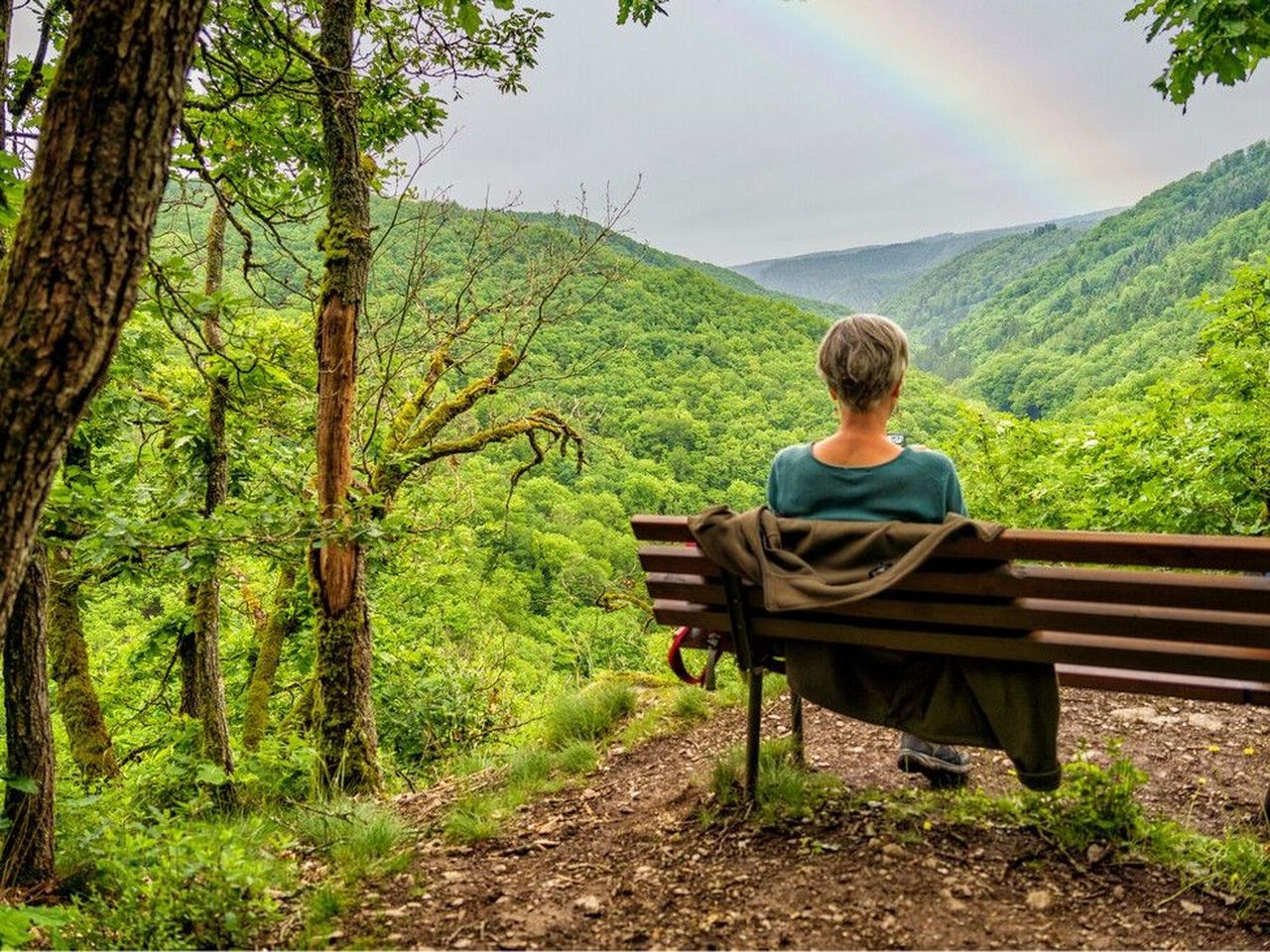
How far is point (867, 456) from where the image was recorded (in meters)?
2.46

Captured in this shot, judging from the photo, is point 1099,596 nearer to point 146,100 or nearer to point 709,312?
point 146,100

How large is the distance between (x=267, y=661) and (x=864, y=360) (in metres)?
9.11

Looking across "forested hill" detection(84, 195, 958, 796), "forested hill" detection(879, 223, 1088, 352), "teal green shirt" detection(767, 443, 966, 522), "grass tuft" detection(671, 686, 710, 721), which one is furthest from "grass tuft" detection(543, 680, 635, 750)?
"forested hill" detection(879, 223, 1088, 352)

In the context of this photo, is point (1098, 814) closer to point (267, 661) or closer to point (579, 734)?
point (579, 734)

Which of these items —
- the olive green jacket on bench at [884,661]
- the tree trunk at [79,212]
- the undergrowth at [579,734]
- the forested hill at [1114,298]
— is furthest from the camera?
the forested hill at [1114,298]

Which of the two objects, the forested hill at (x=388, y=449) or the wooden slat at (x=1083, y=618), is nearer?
the wooden slat at (x=1083, y=618)

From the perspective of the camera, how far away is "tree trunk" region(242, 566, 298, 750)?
892 centimetres

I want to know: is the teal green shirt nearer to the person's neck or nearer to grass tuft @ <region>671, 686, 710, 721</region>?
the person's neck

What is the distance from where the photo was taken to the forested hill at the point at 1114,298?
70688mm

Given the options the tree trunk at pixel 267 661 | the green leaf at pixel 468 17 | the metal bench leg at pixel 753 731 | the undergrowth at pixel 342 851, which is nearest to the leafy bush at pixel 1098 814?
the metal bench leg at pixel 753 731

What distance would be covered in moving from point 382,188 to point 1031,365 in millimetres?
89774

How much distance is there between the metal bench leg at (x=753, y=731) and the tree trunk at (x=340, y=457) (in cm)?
297

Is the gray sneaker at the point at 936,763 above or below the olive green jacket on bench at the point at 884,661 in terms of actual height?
below

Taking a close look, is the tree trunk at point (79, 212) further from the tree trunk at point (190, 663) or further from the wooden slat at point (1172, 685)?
the tree trunk at point (190, 663)
